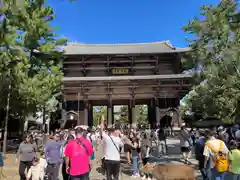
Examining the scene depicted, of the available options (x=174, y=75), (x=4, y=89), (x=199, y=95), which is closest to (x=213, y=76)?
(x=199, y=95)

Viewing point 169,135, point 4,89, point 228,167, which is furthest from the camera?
point 169,135

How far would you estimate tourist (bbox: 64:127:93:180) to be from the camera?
4.54m

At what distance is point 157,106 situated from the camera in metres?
22.6

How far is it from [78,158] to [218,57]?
35.3ft

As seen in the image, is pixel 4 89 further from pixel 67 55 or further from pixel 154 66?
pixel 154 66

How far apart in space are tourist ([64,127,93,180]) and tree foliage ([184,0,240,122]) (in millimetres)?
8839

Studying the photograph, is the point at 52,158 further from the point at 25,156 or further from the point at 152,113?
Result: the point at 152,113

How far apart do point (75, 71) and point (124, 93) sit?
5.07m

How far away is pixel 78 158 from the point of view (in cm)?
457

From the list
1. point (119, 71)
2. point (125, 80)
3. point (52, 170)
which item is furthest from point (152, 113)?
point (52, 170)

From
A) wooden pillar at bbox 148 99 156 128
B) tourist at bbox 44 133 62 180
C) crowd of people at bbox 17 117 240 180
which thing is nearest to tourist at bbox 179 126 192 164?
crowd of people at bbox 17 117 240 180

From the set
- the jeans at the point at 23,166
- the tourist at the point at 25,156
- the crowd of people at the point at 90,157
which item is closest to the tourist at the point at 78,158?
the crowd of people at the point at 90,157

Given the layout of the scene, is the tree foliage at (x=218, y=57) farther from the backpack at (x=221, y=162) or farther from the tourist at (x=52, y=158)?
the tourist at (x=52, y=158)

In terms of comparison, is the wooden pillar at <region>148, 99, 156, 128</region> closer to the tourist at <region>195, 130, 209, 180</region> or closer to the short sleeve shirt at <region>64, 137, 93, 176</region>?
the tourist at <region>195, 130, 209, 180</region>
